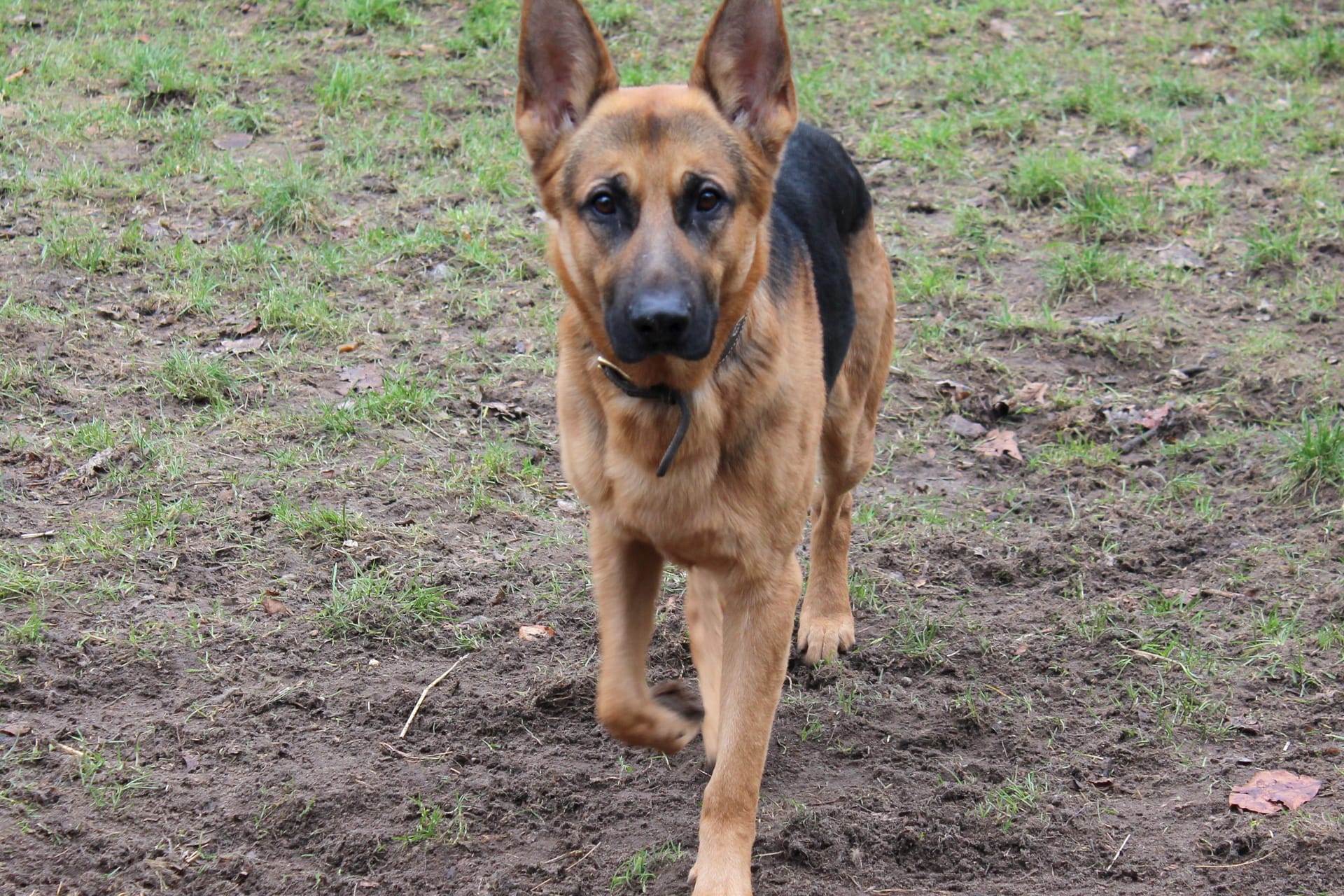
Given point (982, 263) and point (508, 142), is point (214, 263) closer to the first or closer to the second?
point (508, 142)

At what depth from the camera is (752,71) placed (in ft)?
11.0

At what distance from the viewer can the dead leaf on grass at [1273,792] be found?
135 inches

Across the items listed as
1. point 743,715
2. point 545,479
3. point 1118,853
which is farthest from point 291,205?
point 1118,853

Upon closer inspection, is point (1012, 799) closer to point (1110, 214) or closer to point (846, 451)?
point (846, 451)

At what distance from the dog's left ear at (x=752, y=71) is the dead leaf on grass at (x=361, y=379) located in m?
2.59

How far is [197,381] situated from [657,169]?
117 inches

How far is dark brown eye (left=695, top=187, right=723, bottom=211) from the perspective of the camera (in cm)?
317

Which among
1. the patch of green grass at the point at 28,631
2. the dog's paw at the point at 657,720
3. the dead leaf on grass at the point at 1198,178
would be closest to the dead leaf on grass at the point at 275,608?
the patch of green grass at the point at 28,631

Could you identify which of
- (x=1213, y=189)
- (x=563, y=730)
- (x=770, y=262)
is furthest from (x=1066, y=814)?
(x=1213, y=189)

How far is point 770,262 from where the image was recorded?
3539mm

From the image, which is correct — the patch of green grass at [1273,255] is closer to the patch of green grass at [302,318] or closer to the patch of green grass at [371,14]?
the patch of green grass at [302,318]

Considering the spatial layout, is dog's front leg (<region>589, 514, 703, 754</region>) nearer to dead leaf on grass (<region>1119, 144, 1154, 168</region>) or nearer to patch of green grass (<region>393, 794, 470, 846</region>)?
patch of green grass (<region>393, 794, 470, 846</region>)

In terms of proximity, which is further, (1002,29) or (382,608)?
(1002,29)

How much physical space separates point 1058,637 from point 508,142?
4.41 meters
